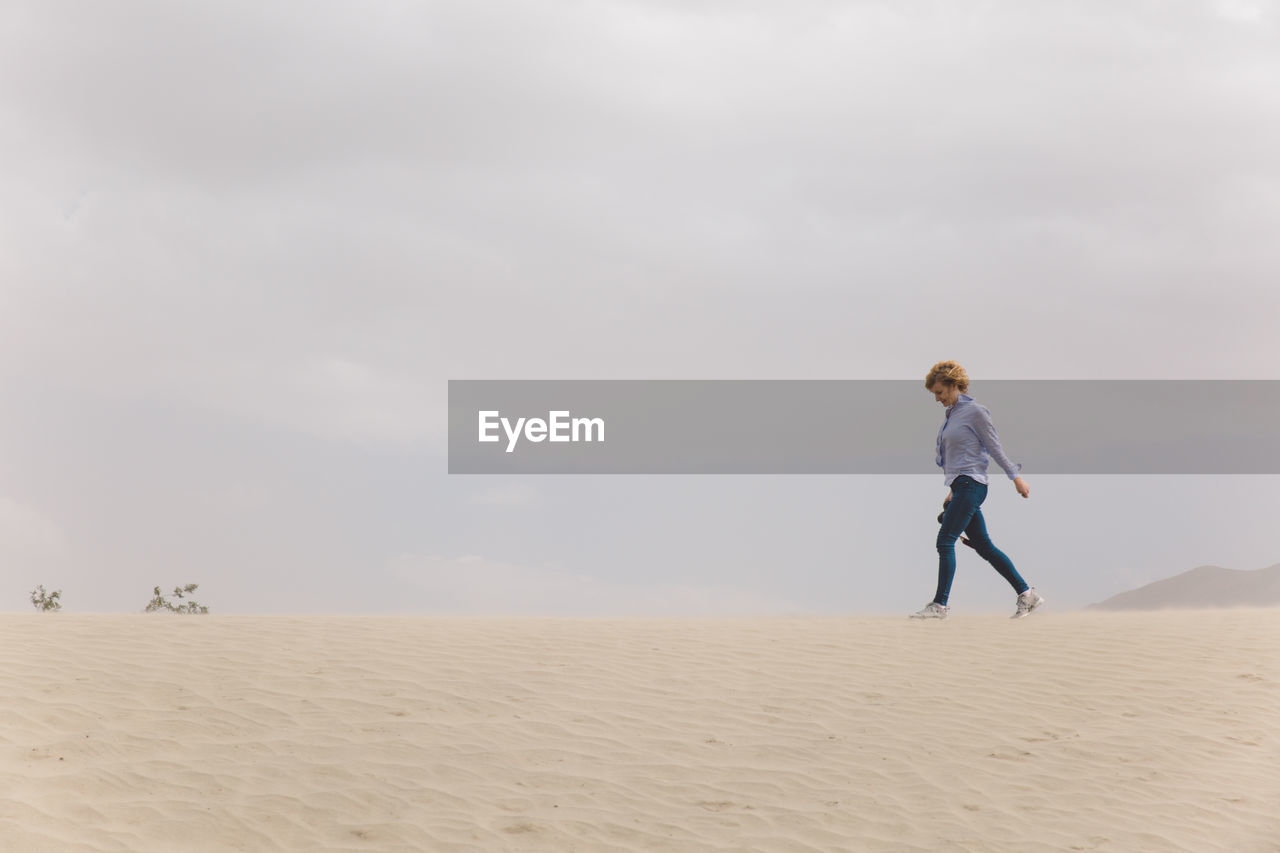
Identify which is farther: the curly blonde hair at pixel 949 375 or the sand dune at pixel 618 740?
the curly blonde hair at pixel 949 375

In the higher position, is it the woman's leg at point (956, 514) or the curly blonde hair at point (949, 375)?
the curly blonde hair at point (949, 375)

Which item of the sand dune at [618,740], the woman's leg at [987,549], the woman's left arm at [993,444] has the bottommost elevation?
the sand dune at [618,740]

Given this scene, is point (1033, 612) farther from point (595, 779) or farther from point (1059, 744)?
point (595, 779)

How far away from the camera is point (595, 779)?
779cm

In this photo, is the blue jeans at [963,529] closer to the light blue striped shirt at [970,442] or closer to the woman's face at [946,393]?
the light blue striped shirt at [970,442]

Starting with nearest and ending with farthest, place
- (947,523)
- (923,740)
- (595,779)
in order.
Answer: (595,779) < (923,740) < (947,523)

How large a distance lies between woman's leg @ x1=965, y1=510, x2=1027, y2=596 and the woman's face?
1.32 m

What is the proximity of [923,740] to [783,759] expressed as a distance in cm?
138

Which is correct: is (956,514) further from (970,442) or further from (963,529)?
(970,442)

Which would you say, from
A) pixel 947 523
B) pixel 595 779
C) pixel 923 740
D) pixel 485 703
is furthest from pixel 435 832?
pixel 947 523

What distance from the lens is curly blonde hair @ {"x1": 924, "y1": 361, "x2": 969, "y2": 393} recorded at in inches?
487

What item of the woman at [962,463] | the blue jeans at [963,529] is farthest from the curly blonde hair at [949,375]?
the blue jeans at [963,529]

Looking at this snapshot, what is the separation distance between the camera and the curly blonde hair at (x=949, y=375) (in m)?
12.4

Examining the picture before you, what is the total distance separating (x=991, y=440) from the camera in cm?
1202
